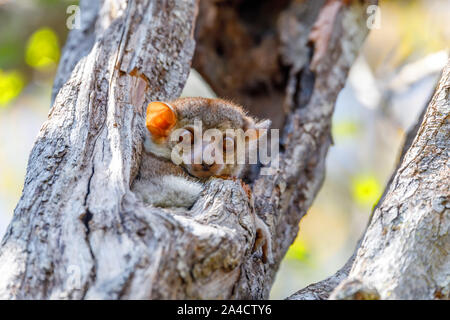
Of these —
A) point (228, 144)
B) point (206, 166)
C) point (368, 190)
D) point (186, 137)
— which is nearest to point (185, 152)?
point (186, 137)

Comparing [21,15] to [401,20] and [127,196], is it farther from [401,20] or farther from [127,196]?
[401,20]

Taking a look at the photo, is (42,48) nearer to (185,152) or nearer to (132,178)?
(185,152)

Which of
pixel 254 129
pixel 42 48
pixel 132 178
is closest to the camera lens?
pixel 132 178

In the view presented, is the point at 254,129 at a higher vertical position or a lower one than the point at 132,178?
higher

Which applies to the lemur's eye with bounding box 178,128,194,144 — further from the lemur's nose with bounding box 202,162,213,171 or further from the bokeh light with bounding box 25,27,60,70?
the bokeh light with bounding box 25,27,60,70

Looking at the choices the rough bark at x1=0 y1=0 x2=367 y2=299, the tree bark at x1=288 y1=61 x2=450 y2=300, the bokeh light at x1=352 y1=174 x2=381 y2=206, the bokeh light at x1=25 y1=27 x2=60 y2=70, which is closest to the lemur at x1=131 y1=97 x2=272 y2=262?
the rough bark at x1=0 y1=0 x2=367 y2=299

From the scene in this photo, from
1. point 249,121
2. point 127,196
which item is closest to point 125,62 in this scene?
point 249,121

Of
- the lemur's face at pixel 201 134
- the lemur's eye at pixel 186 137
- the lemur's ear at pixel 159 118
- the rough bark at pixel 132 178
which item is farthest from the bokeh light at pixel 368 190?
the lemur's ear at pixel 159 118
